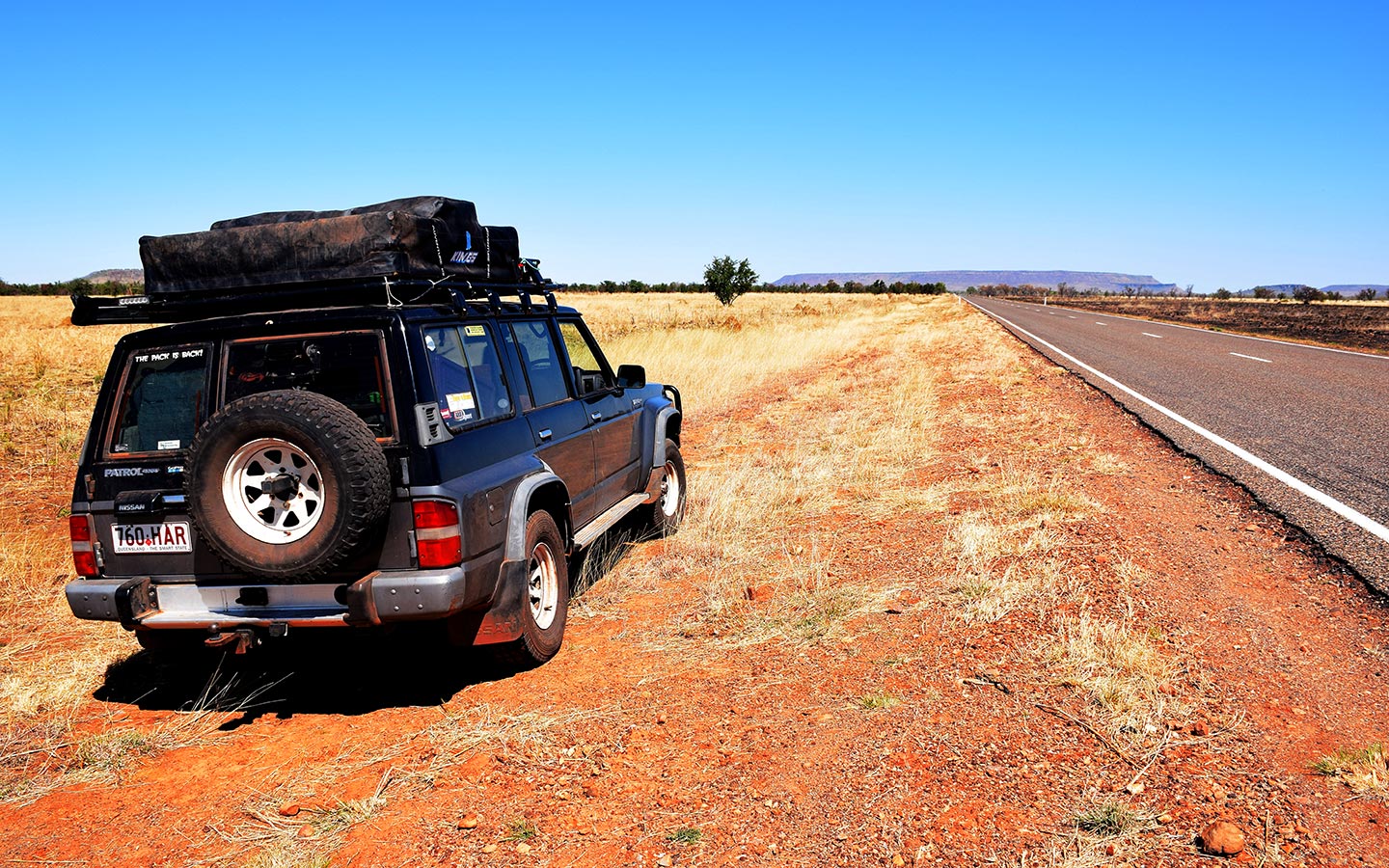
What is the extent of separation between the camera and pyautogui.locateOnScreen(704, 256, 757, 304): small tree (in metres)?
52.9

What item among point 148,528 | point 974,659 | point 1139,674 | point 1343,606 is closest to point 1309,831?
point 1139,674

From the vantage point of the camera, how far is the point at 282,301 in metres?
4.44

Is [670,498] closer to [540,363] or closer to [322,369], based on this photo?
[540,363]

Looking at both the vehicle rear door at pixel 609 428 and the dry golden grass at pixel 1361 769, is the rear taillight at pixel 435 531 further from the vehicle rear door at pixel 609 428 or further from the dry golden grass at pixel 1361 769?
the dry golden grass at pixel 1361 769

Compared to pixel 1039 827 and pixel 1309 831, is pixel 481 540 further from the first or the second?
pixel 1309 831

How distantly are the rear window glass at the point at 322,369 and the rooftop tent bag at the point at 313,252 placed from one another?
1.28 feet

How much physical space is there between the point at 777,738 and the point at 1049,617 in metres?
1.82

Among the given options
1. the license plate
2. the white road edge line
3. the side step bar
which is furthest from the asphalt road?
the license plate

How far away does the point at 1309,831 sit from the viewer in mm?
2844

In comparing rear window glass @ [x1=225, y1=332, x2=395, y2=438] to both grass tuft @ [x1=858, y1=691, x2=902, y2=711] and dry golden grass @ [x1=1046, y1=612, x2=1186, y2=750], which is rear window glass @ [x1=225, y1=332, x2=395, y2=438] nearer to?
grass tuft @ [x1=858, y1=691, x2=902, y2=711]

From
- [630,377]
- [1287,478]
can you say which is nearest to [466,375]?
[630,377]

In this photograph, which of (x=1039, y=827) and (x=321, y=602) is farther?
(x=321, y=602)

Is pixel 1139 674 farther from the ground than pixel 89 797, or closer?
farther from the ground

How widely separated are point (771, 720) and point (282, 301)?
3043 millimetres
